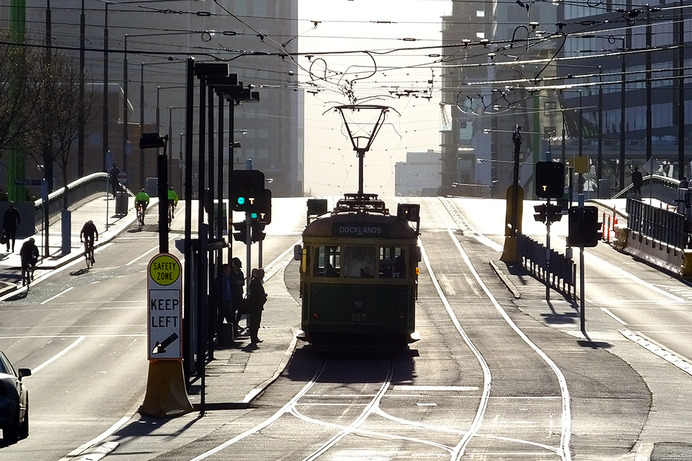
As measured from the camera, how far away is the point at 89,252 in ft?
169

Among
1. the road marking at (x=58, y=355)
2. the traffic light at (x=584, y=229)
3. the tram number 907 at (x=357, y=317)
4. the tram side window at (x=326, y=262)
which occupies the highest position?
the traffic light at (x=584, y=229)

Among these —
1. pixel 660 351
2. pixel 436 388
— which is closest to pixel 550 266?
pixel 660 351

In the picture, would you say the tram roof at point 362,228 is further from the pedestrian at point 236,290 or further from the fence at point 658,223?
the fence at point 658,223

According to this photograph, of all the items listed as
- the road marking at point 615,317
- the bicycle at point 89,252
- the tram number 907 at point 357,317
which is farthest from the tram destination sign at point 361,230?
the bicycle at point 89,252

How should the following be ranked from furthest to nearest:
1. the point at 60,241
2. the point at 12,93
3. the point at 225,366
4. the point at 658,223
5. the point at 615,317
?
1. the point at 60,241
2. the point at 658,223
3. the point at 12,93
4. the point at 615,317
5. the point at 225,366

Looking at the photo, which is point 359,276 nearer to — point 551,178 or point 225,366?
point 225,366

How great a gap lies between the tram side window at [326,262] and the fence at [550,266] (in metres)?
13.1

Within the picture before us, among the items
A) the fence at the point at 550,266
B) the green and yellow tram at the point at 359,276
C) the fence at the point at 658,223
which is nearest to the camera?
the green and yellow tram at the point at 359,276

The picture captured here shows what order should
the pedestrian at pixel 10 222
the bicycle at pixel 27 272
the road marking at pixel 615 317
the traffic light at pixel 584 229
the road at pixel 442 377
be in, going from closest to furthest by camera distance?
the road at pixel 442 377 → the traffic light at pixel 584 229 → the road marking at pixel 615 317 → the bicycle at pixel 27 272 → the pedestrian at pixel 10 222

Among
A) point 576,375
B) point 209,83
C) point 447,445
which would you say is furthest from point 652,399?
point 209,83

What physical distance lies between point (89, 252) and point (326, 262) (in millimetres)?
21855

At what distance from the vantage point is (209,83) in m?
29.6

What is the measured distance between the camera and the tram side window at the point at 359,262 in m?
31.2

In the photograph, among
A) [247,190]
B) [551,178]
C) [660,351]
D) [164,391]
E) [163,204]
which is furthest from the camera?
[551,178]
